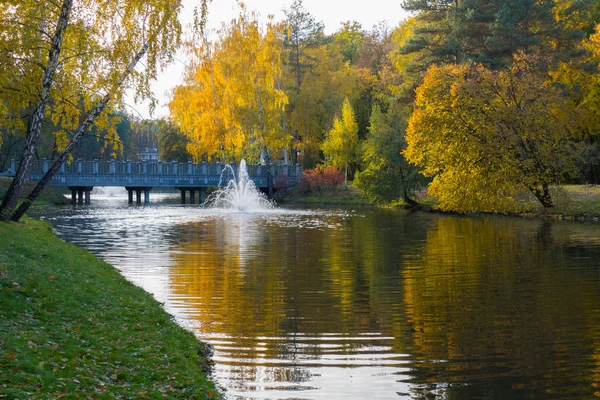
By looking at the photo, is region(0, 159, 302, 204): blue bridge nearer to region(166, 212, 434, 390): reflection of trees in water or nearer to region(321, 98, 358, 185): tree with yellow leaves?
region(321, 98, 358, 185): tree with yellow leaves

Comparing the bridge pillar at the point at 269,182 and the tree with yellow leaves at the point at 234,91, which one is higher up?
the tree with yellow leaves at the point at 234,91

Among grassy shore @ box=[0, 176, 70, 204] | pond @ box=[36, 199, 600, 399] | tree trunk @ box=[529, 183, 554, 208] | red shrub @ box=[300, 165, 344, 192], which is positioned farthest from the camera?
red shrub @ box=[300, 165, 344, 192]

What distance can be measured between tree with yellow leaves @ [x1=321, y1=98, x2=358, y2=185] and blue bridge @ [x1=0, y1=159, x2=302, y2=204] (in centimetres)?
418

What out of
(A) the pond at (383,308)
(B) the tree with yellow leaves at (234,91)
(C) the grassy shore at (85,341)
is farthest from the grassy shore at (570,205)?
(C) the grassy shore at (85,341)

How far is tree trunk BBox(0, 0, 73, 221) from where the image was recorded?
69.1 feet

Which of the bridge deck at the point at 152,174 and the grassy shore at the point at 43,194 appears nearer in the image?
the grassy shore at the point at 43,194

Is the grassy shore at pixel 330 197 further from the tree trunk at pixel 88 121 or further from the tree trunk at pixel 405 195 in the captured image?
the tree trunk at pixel 88 121

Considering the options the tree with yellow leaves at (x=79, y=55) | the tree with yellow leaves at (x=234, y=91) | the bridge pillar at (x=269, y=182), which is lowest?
the bridge pillar at (x=269, y=182)

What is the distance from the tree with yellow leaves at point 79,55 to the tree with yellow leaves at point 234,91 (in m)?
40.6

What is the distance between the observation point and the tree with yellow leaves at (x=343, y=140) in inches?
2699

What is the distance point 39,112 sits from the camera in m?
21.5

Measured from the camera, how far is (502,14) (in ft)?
170

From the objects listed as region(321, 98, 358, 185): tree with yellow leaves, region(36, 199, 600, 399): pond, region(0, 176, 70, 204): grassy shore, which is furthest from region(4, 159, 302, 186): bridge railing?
region(36, 199, 600, 399): pond

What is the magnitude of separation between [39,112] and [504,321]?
14407mm
